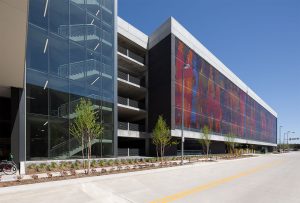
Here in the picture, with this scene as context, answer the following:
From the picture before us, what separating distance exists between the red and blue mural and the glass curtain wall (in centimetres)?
1424

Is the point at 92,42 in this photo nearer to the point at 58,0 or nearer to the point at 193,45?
the point at 58,0

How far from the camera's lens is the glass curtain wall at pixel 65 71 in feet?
74.5

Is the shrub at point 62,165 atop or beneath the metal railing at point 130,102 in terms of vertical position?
beneath

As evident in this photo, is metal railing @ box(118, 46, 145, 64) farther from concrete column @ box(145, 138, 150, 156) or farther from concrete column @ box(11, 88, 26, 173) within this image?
concrete column @ box(11, 88, 26, 173)

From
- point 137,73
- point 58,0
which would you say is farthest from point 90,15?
point 137,73

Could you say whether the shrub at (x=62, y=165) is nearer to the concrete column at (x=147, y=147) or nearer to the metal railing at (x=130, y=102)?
the metal railing at (x=130, y=102)

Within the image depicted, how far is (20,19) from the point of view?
10500 millimetres

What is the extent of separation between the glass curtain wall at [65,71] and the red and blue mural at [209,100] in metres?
14.2

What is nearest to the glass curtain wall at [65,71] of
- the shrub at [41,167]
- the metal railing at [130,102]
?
the shrub at [41,167]

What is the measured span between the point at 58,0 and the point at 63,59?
5254 mm

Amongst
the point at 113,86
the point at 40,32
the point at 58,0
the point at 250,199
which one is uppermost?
the point at 58,0

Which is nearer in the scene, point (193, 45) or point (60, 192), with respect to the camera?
point (60, 192)

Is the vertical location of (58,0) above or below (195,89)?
above

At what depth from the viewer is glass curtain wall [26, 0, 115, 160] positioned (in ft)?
74.5
